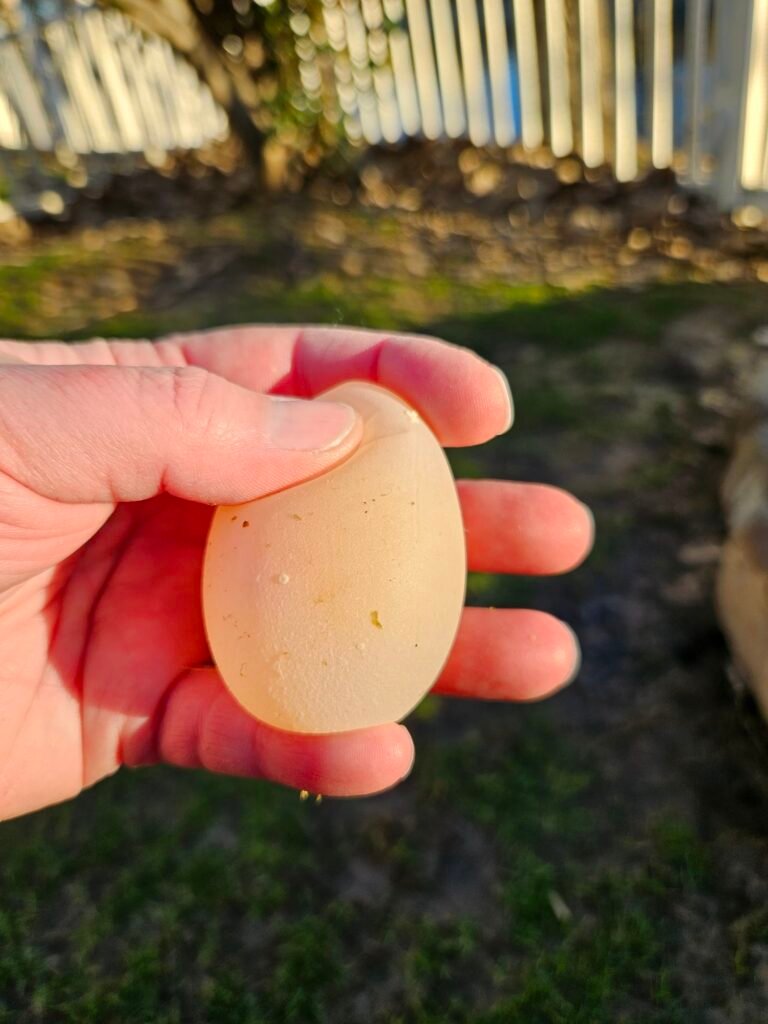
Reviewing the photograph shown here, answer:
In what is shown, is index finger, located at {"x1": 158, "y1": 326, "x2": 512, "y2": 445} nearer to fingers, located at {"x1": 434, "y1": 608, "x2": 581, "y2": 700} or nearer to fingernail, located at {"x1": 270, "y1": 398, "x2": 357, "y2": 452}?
fingernail, located at {"x1": 270, "y1": 398, "x2": 357, "y2": 452}

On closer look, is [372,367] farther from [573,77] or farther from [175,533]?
[573,77]

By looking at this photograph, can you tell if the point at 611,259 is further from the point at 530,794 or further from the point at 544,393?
the point at 530,794

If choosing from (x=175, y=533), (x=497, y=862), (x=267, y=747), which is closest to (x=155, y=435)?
(x=175, y=533)

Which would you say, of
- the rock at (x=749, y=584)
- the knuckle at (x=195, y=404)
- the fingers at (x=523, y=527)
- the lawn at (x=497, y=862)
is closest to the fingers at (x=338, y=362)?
the fingers at (x=523, y=527)

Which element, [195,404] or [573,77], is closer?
[195,404]

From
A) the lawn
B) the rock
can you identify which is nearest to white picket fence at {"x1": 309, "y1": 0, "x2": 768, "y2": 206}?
the lawn

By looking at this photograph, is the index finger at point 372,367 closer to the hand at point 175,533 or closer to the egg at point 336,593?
the hand at point 175,533

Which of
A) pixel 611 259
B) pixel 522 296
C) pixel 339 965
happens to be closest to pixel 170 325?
pixel 522 296
